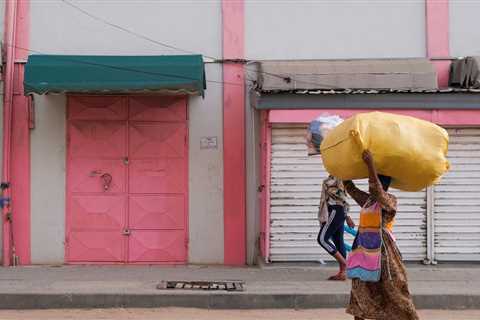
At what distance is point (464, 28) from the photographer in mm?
10531

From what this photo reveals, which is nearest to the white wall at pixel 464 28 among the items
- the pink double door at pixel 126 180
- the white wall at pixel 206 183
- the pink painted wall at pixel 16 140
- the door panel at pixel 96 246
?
the white wall at pixel 206 183

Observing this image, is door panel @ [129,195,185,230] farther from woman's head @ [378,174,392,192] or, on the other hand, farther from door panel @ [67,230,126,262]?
woman's head @ [378,174,392,192]

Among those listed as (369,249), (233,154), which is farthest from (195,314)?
(233,154)

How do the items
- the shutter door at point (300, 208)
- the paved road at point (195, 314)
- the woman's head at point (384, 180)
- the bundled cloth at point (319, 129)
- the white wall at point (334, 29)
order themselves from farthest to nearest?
the white wall at point (334, 29)
the shutter door at point (300, 208)
the bundled cloth at point (319, 129)
the paved road at point (195, 314)
the woman's head at point (384, 180)

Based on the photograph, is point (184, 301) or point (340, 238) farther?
point (340, 238)

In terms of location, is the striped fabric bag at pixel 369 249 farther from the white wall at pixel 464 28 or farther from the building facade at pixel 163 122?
the white wall at pixel 464 28

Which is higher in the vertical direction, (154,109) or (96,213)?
(154,109)

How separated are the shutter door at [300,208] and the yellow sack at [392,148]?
4158mm

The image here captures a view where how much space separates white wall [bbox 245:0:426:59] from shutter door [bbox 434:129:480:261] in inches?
61.2

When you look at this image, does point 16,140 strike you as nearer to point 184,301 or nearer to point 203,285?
point 203,285

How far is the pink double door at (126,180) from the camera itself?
10320 millimetres

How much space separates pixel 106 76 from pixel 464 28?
17.3 ft

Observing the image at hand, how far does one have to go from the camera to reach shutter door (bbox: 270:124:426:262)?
984 centimetres

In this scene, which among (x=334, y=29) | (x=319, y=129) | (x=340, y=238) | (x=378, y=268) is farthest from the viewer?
(x=334, y=29)
